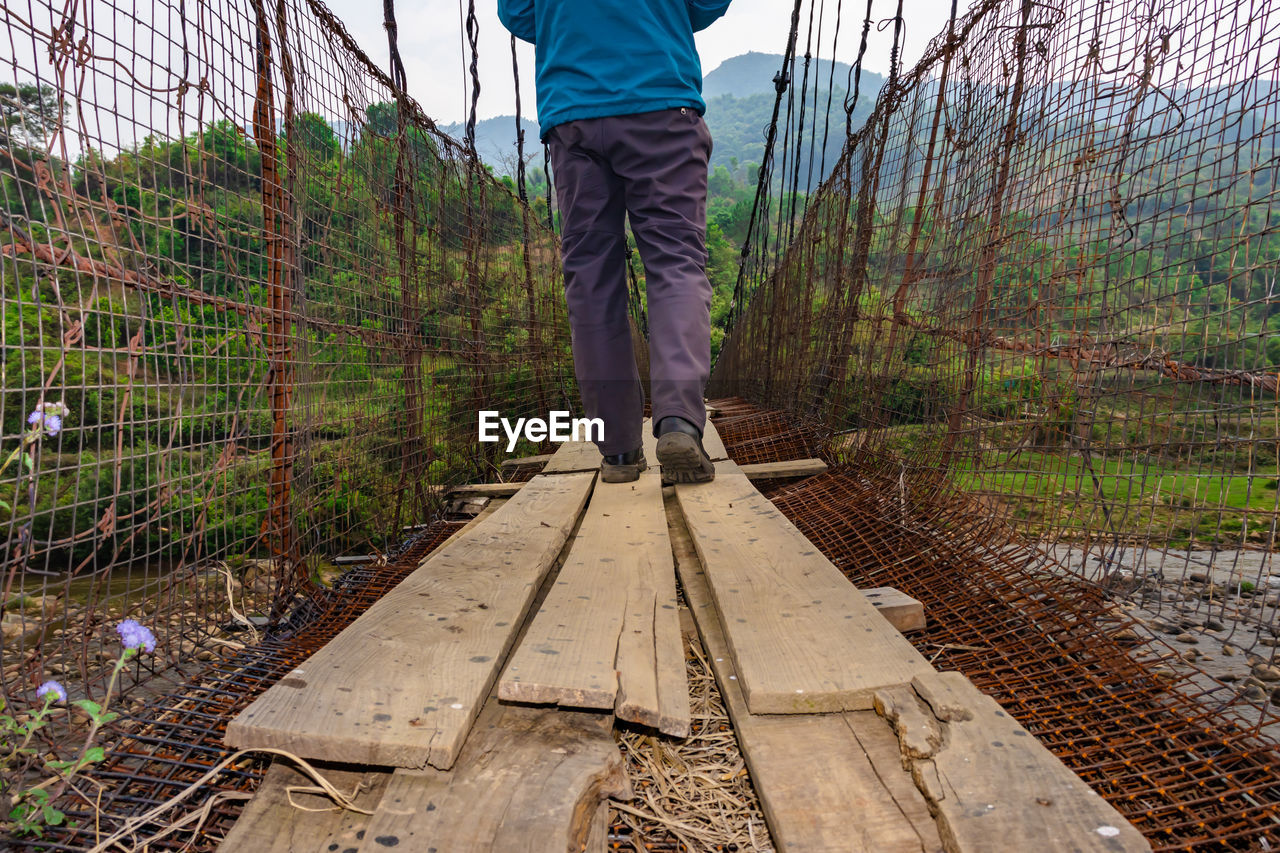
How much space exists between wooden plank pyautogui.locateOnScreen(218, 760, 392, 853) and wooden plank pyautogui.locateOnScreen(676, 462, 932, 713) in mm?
445

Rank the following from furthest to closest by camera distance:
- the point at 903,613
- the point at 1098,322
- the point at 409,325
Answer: the point at 409,325
the point at 1098,322
the point at 903,613

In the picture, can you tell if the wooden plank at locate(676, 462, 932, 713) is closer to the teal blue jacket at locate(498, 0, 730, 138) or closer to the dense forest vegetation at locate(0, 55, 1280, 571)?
the dense forest vegetation at locate(0, 55, 1280, 571)

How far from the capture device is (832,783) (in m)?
0.73

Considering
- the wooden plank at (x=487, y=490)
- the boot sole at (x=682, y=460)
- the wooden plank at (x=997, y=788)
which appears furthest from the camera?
the wooden plank at (x=487, y=490)

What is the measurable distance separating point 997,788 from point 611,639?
0.50m

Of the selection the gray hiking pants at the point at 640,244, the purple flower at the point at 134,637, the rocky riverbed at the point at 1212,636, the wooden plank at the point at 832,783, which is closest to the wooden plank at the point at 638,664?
the wooden plank at the point at 832,783

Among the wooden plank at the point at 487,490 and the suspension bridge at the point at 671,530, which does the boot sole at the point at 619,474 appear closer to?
the suspension bridge at the point at 671,530

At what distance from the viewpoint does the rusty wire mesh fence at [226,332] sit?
0.89 metres

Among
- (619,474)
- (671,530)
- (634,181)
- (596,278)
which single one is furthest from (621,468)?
(634,181)

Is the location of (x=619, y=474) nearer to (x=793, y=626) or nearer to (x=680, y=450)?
(x=680, y=450)

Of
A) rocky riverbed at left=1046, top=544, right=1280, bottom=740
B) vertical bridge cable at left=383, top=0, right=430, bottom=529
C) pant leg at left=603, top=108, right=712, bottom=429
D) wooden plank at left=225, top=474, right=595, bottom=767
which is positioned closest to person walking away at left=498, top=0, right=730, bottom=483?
pant leg at left=603, top=108, right=712, bottom=429

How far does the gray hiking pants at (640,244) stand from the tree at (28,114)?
1.26 metres

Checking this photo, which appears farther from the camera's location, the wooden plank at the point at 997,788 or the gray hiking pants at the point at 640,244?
the gray hiking pants at the point at 640,244

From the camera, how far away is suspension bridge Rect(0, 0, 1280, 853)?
0.73 metres
